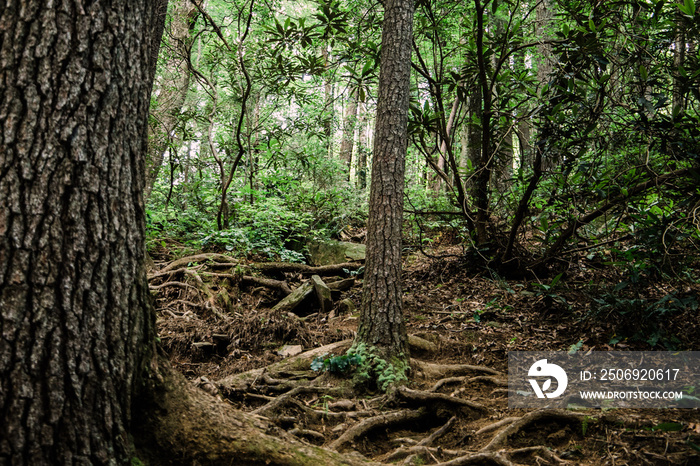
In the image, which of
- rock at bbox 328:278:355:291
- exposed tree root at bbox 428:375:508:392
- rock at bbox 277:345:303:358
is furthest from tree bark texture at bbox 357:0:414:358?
rock at bbox 328:278:355:291

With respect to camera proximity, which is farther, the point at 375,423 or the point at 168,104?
the point at 168,104

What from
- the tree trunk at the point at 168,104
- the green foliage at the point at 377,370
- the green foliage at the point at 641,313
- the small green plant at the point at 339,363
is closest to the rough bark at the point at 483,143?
the green foliage at the point at 641,313

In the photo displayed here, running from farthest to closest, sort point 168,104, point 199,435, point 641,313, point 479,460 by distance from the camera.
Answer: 1. point 168,104
2. point 641,313
3. point 479,460
4. point 199,435

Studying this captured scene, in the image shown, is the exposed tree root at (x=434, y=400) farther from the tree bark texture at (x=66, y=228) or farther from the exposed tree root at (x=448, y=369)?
the tree bark texture at (x=66, y=228)

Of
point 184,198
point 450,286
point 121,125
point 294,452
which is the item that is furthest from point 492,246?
point 184,198

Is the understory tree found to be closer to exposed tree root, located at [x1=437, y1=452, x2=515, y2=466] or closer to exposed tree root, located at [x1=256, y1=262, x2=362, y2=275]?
exposed tree root, located at [x1=437, y1=452, x2=515, y2=466]

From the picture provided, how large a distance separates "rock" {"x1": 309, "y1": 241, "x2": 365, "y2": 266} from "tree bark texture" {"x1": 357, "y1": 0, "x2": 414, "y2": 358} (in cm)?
395

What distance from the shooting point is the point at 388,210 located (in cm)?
369

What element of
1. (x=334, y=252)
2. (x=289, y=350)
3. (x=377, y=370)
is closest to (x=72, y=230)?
(x=377, y=370)

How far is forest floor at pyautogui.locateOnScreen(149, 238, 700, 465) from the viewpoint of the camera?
8.38 ft

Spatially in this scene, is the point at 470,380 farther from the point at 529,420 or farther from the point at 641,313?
the point at 641,313

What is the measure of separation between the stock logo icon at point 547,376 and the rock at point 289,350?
8.14 ft

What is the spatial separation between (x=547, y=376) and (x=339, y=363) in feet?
6.19

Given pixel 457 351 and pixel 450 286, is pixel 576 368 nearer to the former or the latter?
pixel 457 351
